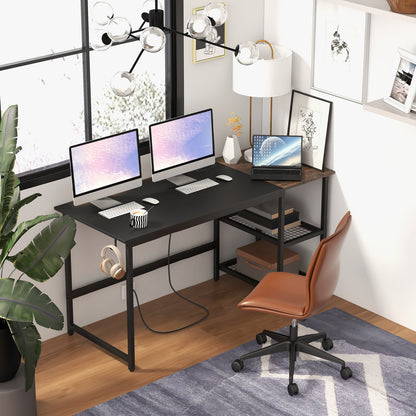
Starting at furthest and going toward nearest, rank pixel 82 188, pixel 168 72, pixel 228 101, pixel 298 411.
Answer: pixel 228 101, pixel 168 72, pixel 82 188, pixel 298 411

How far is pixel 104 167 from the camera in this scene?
16.4 feet

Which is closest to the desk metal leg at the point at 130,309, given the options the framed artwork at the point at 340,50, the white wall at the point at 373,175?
the white wall at the point at 373,175

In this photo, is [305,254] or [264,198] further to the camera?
[305,254]

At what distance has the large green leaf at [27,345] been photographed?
164 inches

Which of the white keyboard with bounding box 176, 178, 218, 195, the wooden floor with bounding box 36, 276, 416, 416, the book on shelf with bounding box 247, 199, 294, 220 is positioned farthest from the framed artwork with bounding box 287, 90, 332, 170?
the wooden floor with bounding box 36, 276, 416, 416

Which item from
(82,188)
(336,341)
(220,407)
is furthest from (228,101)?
(220,407)

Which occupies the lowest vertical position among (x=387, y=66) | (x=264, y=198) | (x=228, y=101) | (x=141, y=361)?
(x=141, y=361)

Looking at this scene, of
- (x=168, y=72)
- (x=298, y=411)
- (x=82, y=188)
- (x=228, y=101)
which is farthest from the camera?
(x=228, y=101)

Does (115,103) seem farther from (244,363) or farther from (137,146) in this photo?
(244,363)

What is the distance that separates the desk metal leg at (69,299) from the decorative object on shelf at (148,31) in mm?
1596

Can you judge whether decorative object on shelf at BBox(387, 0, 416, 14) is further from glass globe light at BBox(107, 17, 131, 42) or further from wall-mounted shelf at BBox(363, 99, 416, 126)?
glass globe light at BBox(107, 17, 131, 42)

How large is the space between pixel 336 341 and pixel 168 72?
1.88 metres

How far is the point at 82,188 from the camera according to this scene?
4.91 meters

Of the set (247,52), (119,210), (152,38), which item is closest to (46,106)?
(119,210)
